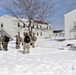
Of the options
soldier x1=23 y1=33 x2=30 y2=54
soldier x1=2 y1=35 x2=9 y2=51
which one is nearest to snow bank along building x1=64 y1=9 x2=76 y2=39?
soldier x1=2 y1=35 x2=9 y2=51

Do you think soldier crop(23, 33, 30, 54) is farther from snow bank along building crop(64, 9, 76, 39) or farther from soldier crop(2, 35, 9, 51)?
snow bank along building crop(64, 9, 76, 39)

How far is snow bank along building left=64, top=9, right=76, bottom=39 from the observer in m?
47.8

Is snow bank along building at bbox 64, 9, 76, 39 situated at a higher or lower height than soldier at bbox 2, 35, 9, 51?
higher

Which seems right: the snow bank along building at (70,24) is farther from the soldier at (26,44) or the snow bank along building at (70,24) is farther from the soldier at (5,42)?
the soldier at (26,44)

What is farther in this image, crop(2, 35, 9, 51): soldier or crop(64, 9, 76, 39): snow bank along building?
crop(64, 9, 76, 39): snow bank along building

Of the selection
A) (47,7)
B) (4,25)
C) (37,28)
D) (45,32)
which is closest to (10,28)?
(4,25)

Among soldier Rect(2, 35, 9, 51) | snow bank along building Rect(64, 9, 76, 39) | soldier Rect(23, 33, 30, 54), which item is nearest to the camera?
soldier Rect(23, 33, 30, 54)

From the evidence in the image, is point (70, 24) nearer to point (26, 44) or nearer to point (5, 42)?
point (5, 42)

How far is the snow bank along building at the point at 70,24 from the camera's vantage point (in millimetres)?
47812

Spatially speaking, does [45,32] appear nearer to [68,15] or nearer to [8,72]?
[68,15]

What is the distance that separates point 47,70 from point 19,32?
172 feet

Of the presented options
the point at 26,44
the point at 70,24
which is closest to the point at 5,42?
the point at 26,44

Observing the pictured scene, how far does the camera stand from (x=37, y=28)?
68.1 metres

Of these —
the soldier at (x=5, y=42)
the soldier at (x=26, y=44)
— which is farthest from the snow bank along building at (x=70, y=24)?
the soldier at (x=26, y=44)
